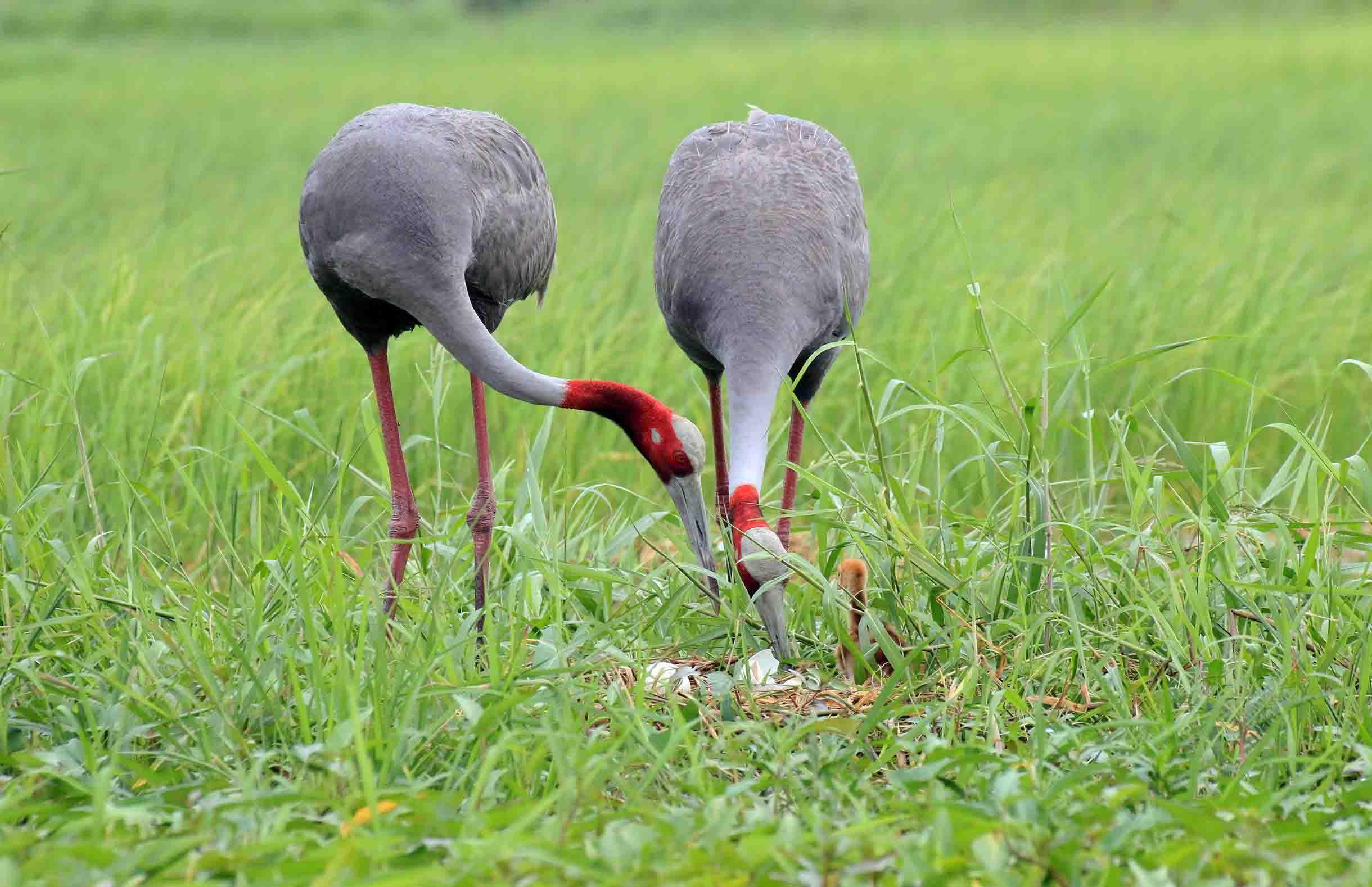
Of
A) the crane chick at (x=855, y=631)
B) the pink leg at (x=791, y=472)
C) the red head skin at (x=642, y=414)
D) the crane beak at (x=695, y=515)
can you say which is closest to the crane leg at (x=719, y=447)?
the pink leg at (x=791, y=472)

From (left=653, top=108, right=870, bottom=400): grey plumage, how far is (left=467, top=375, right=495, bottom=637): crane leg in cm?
62

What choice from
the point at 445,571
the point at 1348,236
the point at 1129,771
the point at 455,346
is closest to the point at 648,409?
the point at 455,346

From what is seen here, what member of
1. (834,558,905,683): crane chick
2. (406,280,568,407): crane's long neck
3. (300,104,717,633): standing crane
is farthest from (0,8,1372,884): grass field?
(406,280,568,407): crane's long neck

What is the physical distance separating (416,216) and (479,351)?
361 millimetres

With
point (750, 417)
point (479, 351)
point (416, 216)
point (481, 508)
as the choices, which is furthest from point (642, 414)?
point (416, 216)

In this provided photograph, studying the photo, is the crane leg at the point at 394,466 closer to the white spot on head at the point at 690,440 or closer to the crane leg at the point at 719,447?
the white spot on head at the point at 690,440

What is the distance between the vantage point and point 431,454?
531 cm

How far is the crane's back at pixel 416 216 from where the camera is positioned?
3.65m

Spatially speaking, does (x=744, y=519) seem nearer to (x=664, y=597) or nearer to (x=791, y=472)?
(x=664, y=597)

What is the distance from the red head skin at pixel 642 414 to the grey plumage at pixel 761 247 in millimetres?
247

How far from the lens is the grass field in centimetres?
253

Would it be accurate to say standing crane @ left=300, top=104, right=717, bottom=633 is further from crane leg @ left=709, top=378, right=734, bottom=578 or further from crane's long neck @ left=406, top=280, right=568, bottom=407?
crane leg @ left=709, top=378, right=734, bottom=578

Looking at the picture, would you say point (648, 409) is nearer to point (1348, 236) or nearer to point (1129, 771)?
point (1129, 771)

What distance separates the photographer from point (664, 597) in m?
3.83
